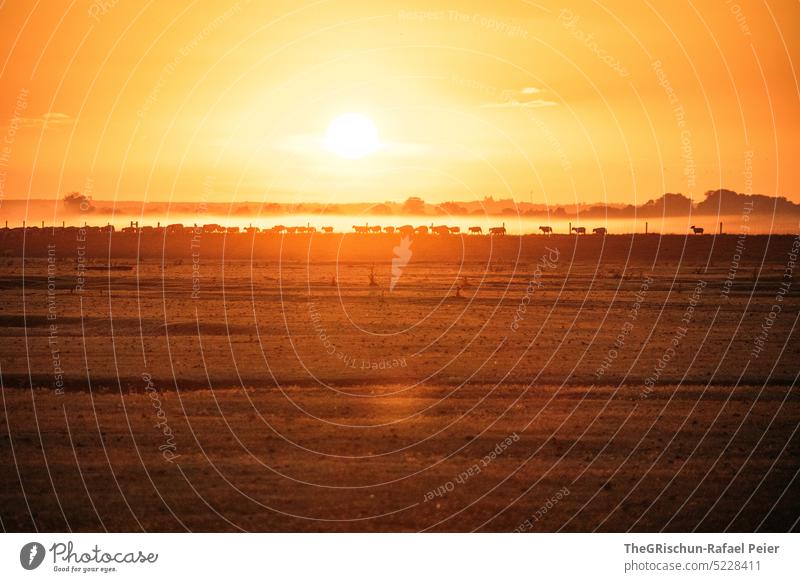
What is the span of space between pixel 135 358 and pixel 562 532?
65.1ft

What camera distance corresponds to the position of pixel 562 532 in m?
14.8

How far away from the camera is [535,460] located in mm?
18422

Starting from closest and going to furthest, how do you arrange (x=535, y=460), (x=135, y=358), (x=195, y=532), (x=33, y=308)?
(x=195, y=532) < (x=535, y=460) < (x=135, y=358) < (x=33, y=308)

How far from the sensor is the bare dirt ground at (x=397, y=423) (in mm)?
15555

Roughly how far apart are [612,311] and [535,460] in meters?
33.2

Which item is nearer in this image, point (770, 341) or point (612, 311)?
point (770, 341)

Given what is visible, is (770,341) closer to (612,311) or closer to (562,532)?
(612,311)

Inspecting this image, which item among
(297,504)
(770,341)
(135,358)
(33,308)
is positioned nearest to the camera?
(297,504)

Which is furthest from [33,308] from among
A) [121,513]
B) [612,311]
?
[121,513]

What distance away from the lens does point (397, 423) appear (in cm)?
2155

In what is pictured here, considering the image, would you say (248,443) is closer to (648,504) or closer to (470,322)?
(648,504)

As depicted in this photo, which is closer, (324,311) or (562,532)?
(562,532)

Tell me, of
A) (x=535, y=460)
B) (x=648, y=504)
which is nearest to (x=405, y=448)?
(x=535, y=460)

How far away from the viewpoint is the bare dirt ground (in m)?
15.6
